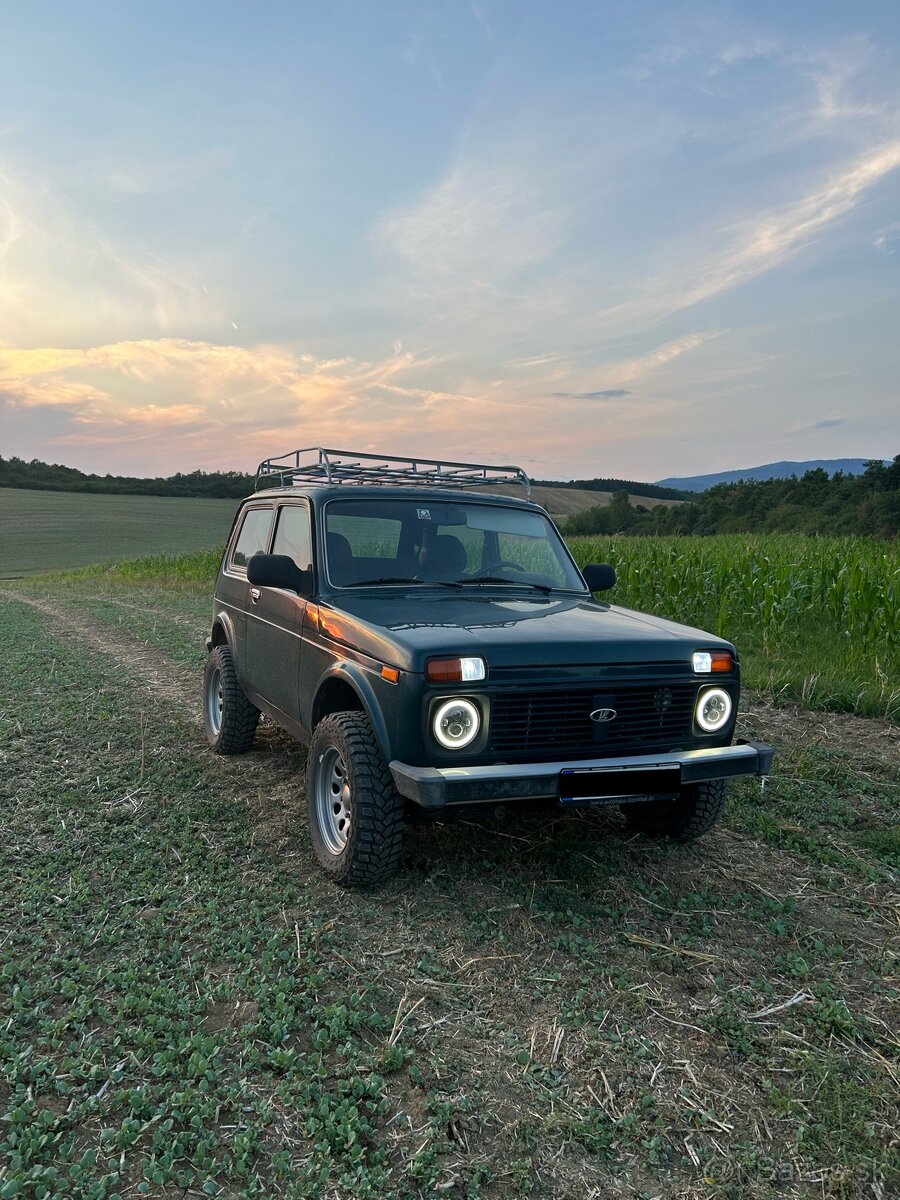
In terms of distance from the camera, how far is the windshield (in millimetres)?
4727

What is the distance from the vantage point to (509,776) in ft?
11.1

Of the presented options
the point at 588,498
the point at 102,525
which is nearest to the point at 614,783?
the point at 588,498

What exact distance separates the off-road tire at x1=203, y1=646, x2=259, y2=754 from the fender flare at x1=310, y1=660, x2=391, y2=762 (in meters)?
1.92

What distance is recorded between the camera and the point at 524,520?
5391 millimetres

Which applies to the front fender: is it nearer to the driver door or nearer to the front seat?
the driver door

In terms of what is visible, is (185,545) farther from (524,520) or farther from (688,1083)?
(688,1083)

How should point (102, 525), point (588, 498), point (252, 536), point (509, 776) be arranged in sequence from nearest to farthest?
point (509, 776) → point (252, 536) → point (588, 498) → point (102, 525)

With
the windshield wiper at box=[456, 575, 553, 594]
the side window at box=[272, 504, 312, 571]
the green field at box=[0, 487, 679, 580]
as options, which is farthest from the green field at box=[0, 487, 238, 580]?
the windshield wiper at box=[456, 575, 553, 594]

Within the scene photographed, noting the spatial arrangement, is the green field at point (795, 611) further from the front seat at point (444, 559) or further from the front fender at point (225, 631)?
the front fender at point (225, 631)

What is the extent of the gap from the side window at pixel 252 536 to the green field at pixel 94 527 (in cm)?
3030

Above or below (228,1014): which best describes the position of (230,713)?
above

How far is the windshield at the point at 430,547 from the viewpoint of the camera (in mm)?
4727

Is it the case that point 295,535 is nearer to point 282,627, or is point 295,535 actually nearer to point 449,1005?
point 282,627

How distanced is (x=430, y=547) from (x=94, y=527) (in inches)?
1945
